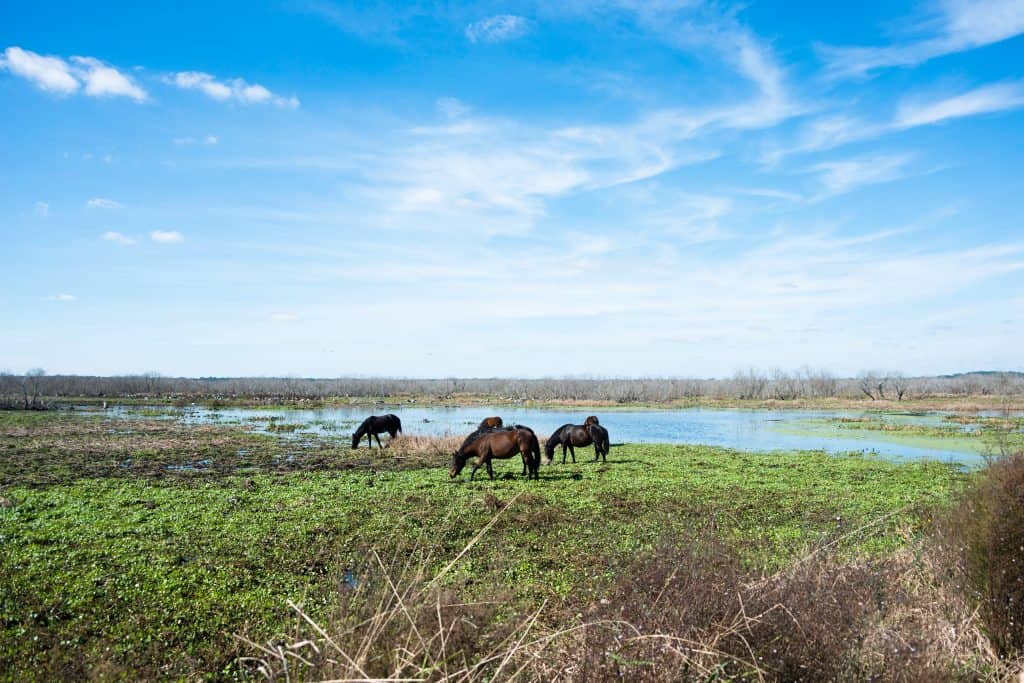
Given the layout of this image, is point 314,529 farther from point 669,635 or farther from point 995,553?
point 995,553

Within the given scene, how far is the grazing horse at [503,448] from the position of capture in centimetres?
1703

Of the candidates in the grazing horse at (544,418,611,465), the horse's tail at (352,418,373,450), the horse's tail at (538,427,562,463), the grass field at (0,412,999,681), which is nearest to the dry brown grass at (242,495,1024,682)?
the grass field at (0,412,999,681)

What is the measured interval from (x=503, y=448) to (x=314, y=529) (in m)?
7.14

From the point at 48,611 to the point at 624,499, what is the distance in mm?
11008

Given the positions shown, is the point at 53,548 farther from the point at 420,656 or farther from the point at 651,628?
the point at 651,628

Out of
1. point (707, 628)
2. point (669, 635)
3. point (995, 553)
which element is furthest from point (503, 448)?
point (669, 635)

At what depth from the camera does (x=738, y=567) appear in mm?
4926

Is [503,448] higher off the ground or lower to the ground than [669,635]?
lower

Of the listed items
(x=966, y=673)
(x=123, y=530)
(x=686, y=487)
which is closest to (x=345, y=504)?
(x=123, y=530)

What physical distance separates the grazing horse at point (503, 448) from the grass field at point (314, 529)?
589 mm

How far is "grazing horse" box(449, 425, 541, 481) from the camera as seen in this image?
1703 cm

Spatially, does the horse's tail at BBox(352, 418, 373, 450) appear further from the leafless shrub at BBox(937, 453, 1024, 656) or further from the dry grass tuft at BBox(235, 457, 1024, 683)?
the leafless shrub at BBox(937, 453, 1024, 656)

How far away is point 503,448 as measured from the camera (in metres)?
17.5

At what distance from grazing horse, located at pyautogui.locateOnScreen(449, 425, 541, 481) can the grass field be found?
589mm
